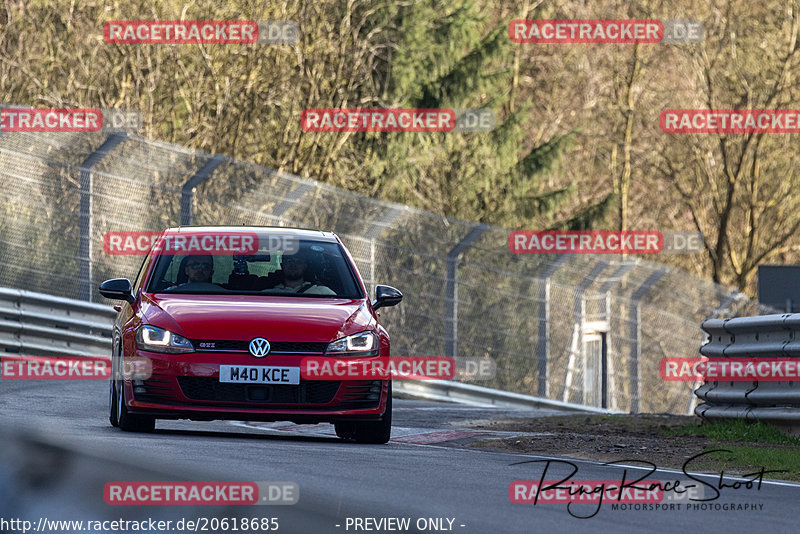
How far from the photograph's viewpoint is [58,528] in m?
4.26

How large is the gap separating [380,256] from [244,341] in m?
9.90

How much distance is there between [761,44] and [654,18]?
3012 millimetres

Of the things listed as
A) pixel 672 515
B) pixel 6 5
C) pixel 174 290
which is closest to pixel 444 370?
pixel 174 290

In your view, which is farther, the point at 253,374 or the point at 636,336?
the point at 636,336
